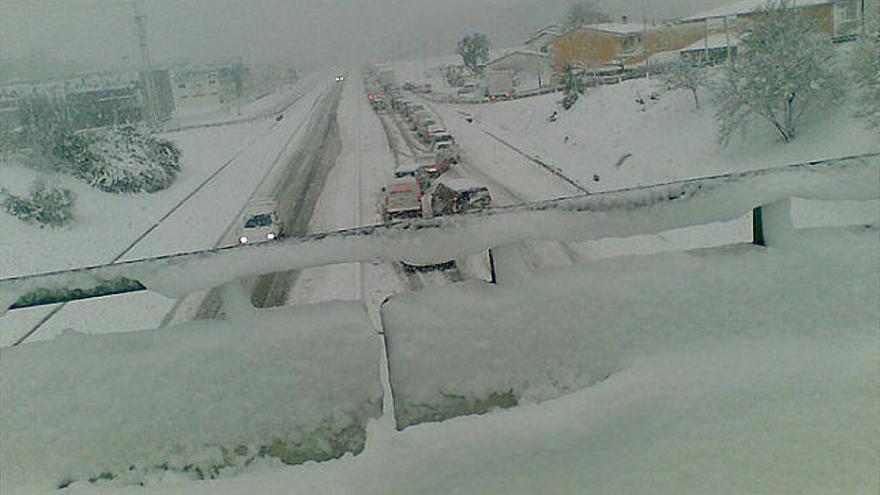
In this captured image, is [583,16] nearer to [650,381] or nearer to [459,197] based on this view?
[459,197]

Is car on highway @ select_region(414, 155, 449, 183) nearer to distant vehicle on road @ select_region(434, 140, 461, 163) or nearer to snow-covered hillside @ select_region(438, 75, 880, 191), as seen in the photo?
distant vehicle on road @ select_region(434, 140, 461, 163)

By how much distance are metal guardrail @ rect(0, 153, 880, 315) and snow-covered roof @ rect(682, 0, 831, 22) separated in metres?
13.0

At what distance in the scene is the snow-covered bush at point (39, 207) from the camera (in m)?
11.9

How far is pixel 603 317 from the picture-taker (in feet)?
6.70

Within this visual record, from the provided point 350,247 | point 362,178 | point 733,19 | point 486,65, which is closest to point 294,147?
point 362,178

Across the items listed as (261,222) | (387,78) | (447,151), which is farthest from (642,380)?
(387,78)

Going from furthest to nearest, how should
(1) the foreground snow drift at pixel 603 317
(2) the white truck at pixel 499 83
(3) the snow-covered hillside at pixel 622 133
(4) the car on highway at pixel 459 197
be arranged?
(2) the white truck at pixel 499 83, (3) the snow-covered hillside at pixel 622 133, (4) the car on highway at pixel 459 197, (1) the foreground snow drift at pixel 603 317

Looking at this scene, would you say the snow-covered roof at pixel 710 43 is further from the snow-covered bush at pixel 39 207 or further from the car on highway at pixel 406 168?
the snow-covered bush at pixel 39 207

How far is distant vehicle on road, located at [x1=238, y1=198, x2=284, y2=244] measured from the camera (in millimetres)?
10625

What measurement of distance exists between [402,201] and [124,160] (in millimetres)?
6709

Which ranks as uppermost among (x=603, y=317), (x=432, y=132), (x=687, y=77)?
(x=687, y=77)

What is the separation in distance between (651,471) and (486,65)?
14.5m

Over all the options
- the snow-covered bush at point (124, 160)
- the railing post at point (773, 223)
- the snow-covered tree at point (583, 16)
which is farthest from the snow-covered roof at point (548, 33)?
the railing post at point (773, 223)

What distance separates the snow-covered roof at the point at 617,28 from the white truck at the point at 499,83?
1.93 m
